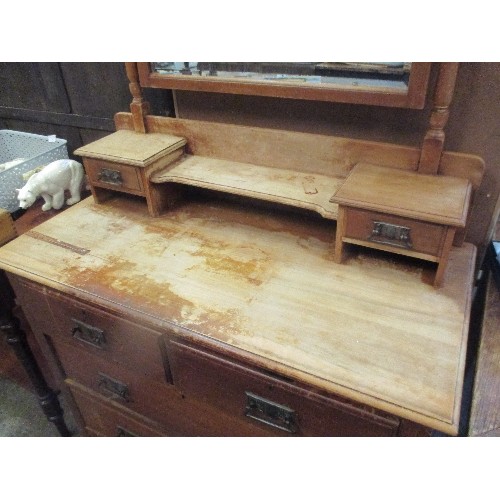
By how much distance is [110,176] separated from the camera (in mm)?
1229

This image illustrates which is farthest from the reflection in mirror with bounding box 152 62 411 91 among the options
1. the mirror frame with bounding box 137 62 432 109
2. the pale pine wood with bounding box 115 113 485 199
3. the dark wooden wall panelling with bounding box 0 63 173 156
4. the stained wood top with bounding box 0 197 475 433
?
the stained wood top with bounding box 0 197 475 433

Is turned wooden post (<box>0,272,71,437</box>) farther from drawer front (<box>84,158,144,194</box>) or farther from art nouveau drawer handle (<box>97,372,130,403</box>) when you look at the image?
drawer front (<box>84,158,144,194</box>)

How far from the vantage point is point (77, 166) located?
1.55m

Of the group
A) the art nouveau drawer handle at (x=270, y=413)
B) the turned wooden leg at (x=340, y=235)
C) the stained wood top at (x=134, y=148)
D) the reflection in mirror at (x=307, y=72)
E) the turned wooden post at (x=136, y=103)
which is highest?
the reflection in mirror at (x=307, y=72)

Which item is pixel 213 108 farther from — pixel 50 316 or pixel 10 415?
pixel 10 415

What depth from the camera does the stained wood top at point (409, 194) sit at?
0.84 meters

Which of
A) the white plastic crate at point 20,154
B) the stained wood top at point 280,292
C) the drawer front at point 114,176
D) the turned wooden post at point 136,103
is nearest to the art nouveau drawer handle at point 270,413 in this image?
the stained wood top at point 280,292

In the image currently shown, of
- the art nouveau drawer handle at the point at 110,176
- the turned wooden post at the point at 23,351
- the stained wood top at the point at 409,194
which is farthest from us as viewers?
the turned wooden post at the point at 23,351

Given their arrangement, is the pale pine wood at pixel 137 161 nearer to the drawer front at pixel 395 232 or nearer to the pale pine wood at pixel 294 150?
the pale pine wood at pixel 294 150

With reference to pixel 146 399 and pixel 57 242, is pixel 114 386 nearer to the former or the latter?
pixel 146 399

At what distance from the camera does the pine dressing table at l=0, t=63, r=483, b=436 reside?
2.47 ft

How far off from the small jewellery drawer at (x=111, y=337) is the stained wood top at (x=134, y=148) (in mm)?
438

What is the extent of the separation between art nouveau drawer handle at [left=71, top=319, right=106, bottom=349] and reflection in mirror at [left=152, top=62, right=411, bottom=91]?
2.51 feet

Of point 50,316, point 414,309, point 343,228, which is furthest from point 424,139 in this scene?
point 50,316
